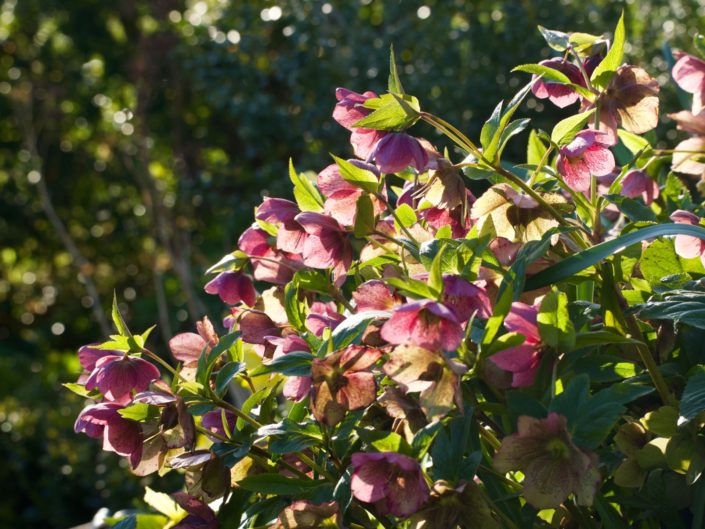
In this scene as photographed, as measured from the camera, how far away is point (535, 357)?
66 cm

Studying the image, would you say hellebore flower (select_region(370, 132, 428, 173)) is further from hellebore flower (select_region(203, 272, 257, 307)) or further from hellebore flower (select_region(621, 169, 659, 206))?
hellebore flower (select_region(621, 169, 659, 206))

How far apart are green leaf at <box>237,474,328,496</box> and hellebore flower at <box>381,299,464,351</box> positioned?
0.65 feet

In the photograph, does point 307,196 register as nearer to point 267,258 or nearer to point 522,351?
point 267,258

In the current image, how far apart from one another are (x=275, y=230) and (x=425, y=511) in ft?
1.10

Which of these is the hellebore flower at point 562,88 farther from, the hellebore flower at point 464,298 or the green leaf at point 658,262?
the hellebore flower at point 464,298

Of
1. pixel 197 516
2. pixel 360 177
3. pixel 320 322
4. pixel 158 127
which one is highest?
pixel 360 177

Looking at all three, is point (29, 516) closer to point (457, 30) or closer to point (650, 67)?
point (457, 30)

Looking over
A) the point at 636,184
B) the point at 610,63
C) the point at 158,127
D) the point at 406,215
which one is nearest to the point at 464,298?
the point at 406,215

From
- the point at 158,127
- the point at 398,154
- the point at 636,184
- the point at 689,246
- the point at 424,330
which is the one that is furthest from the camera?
the point at 158,127

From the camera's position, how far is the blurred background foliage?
320 centimetres

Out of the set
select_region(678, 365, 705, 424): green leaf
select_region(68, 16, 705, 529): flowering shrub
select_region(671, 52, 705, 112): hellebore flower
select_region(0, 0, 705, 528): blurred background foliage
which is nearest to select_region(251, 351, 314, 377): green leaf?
select_region(68, 16, 705, 529): flowering shrub

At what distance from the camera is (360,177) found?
770mm

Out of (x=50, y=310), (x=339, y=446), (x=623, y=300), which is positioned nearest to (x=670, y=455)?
(x=623, y=300)

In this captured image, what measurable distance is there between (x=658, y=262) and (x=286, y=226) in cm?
33
